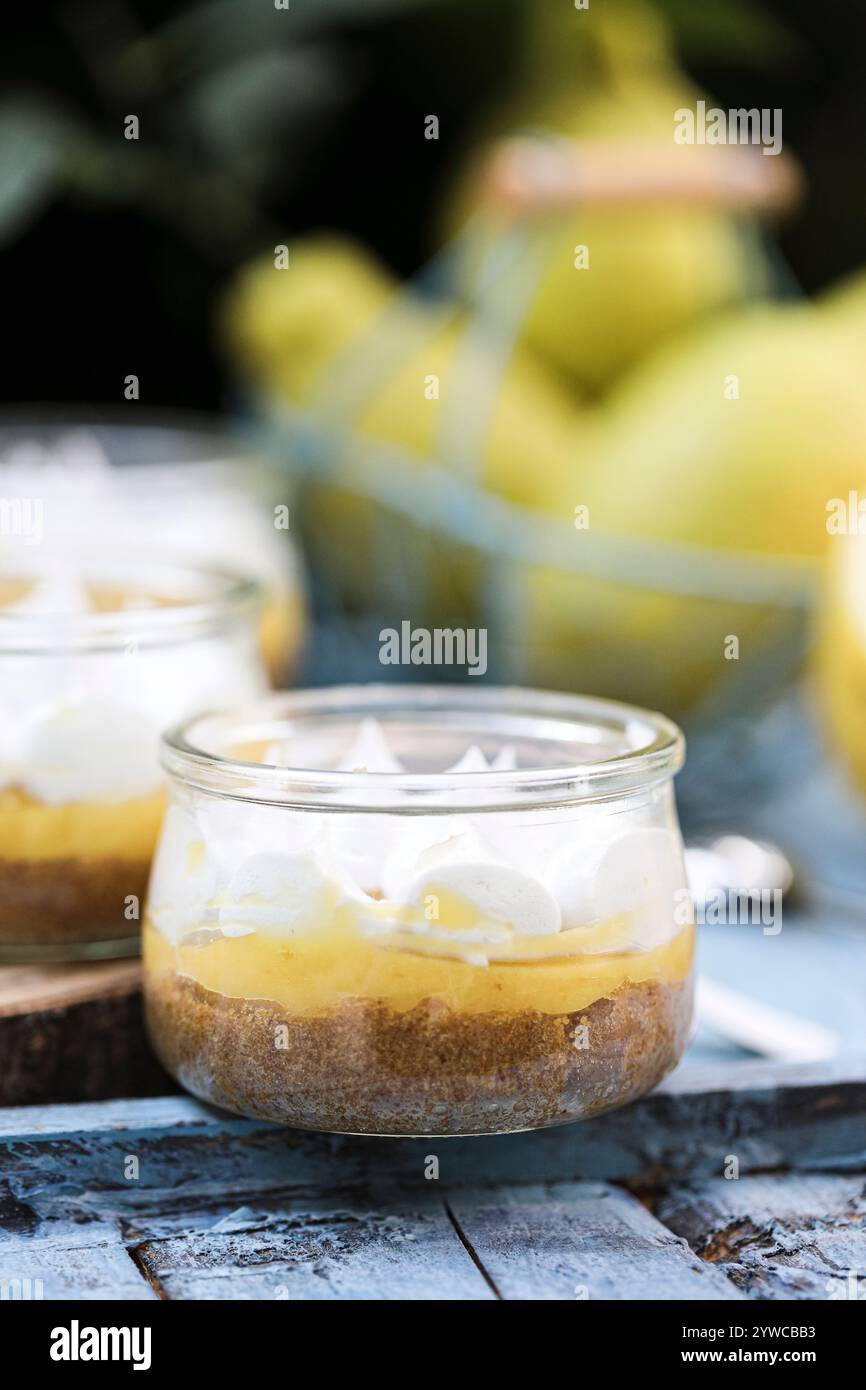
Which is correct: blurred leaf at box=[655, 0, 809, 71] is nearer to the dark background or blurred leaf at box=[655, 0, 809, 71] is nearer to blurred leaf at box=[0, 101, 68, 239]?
the dark background

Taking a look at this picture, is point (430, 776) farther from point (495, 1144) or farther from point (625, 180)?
point (625, 180)

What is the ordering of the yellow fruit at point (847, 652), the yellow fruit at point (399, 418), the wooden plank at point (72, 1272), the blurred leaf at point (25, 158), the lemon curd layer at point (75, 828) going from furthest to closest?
the blurred leaf at point (25, 158)
the yellow fruit at point (399, 418)
the yellow fruit at point (847, 652)
the lemon curd layer at point (75, 828)
the wooden plank at point (72, 1272)

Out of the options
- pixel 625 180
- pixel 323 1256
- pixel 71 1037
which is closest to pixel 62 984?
pixel 71 1037

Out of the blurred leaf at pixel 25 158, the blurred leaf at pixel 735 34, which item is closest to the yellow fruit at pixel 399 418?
the blurred leaf at pixel 25 158

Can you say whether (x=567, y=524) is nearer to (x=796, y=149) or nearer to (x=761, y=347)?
(x=761, y=347)

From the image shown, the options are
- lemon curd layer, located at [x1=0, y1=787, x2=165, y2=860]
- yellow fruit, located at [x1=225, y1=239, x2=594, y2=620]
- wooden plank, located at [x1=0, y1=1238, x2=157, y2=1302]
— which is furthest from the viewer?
yellow fruit, located at [x1=225, y1=239, x2=594, y2=620]

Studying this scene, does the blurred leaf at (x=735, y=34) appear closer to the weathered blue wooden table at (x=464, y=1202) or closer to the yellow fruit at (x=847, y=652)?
the yellow fruit at (x=847, y=652)

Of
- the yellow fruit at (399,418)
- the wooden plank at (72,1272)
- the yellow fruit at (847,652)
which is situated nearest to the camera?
the wooden plank at (72,1272)

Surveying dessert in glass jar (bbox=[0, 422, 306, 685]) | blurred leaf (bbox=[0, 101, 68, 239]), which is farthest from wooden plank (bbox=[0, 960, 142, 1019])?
→ blurred leaf (bbox=[0, 101, 68, 239])
